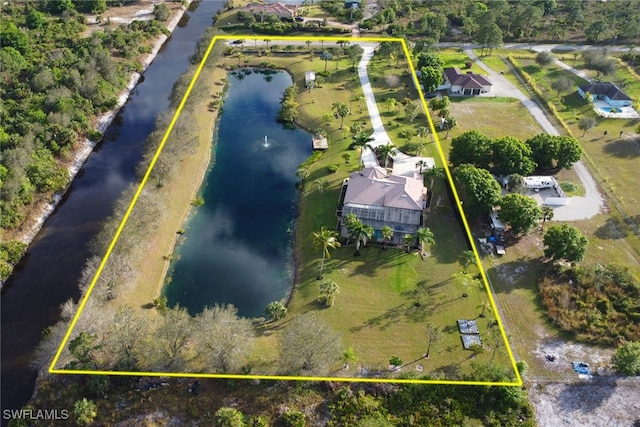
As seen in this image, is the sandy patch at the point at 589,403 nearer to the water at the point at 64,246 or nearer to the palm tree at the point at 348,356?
the palm tree at the point at 348,356

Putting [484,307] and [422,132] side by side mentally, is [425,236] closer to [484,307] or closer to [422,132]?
[484,307]

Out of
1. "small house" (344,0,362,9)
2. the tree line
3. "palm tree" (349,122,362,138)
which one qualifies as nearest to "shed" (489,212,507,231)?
"palm tree" (349,122,362,138)

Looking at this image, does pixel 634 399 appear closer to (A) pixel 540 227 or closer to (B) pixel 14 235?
(A) pixel 540 227

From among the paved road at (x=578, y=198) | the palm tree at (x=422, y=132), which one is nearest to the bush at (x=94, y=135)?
the palm tree at (x=422, y=132)

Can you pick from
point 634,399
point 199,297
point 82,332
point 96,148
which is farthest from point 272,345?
point 96,148

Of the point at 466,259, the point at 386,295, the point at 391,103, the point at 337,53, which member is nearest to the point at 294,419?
the point at 386,295

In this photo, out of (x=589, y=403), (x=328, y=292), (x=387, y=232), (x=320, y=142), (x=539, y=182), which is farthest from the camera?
(x=320, y=142)
